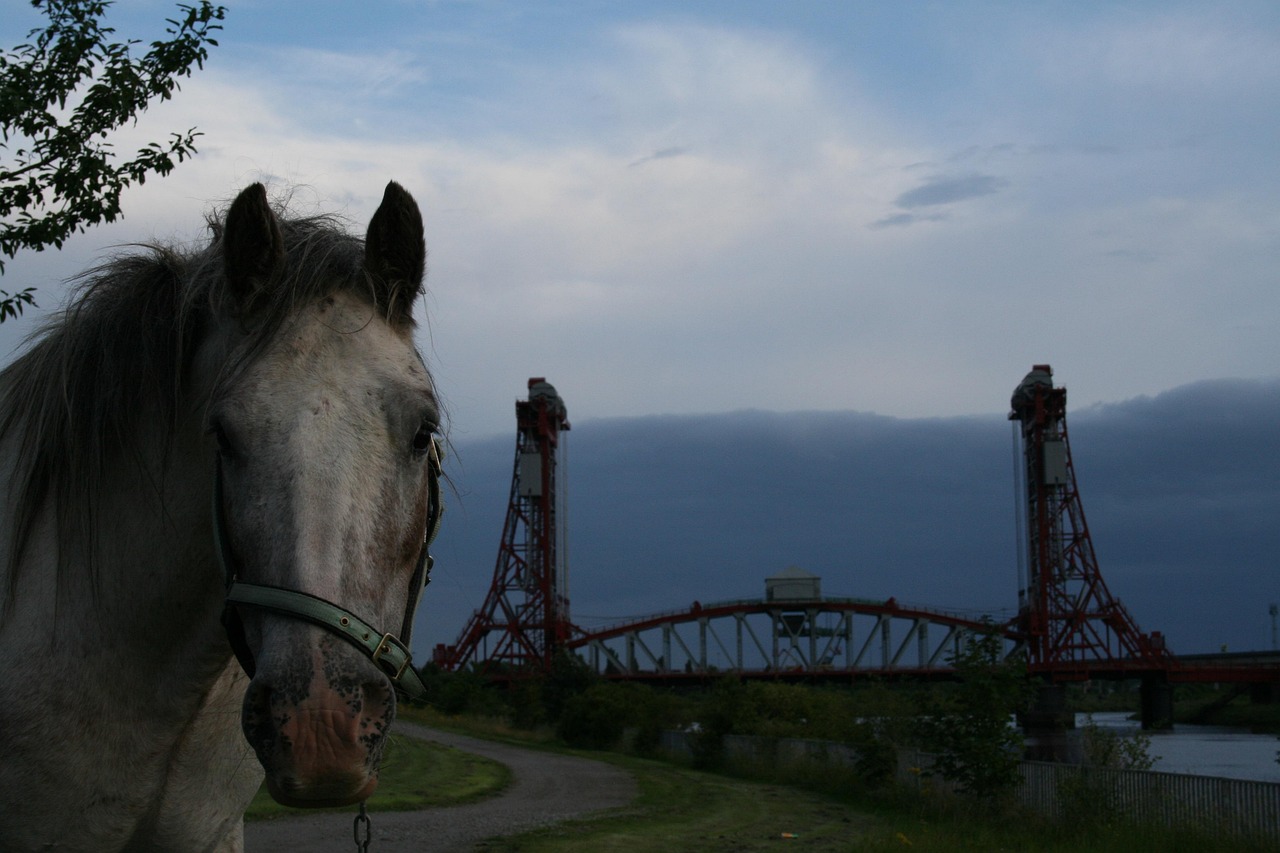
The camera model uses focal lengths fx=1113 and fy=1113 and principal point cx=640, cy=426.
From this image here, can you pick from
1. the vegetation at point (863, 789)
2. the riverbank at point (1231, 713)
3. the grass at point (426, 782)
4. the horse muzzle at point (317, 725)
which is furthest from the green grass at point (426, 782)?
the riverbank at point (1231, 713)

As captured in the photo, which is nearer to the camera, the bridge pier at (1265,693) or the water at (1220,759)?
the water at (1220,759)

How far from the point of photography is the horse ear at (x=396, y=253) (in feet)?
7.29

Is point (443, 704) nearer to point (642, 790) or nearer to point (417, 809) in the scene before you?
point (642, 790)

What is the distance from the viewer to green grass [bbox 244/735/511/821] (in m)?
13.1

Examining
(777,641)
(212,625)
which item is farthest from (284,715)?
(777,641)

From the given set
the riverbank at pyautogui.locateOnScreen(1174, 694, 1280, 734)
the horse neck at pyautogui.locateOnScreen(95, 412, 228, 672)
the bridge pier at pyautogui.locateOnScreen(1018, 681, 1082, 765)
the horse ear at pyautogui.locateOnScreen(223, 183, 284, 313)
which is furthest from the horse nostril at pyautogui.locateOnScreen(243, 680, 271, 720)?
the riverbank at pyautogui.locateOnScreen(1174, 694, 1280, 734)

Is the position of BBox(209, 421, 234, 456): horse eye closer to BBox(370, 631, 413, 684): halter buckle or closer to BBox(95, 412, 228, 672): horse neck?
BBox(95, 412, 228, 672): horse neck

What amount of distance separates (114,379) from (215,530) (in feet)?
2.11

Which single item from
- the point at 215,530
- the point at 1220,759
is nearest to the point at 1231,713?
the point at 1220,759

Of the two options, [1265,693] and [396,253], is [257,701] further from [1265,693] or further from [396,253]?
[1265,693]

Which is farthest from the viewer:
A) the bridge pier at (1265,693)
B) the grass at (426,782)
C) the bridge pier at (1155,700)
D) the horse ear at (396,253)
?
the bridge pier at (1265,693)

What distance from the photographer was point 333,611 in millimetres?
1786

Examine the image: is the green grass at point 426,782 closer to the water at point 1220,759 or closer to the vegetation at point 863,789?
the vegetation at point 863,789

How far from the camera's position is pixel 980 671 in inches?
538
